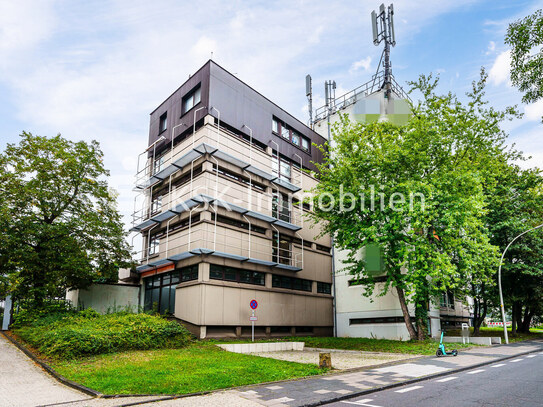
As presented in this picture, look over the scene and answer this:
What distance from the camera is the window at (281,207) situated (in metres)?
25.5

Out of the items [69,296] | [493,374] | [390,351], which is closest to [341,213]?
[390,351]

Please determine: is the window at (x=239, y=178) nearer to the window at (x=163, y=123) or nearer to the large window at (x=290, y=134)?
the large window at (x=290, y=134)

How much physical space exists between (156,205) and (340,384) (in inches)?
751

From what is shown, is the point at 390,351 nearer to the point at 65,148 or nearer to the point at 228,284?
the point at 228,284

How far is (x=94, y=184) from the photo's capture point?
22031 millimetres

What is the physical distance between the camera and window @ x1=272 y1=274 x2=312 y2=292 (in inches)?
962

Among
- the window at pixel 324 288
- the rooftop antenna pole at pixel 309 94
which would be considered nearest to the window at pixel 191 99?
the rooftop antenna pole at pixel 309 94

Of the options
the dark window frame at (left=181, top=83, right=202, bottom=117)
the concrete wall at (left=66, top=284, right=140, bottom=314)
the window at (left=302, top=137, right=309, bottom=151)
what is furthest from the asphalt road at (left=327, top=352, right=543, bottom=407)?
the window at (left=302, top=137, right=309, bottom=151)

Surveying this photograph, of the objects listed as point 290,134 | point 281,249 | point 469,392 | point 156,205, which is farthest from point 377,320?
point 469,392

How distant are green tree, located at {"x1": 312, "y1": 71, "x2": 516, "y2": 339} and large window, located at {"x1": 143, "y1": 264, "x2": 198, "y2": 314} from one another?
8.36 m

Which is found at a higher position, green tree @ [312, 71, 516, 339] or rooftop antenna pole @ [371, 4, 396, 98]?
rooftop antenna pole @ [371, 4, 396, 98]

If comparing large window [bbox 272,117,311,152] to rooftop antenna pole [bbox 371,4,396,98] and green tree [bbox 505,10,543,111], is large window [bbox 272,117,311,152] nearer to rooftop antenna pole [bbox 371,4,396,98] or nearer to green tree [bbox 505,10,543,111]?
rooftop antenna pole [bbox 371,4,396,98]

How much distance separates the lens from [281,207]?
85.8 ft

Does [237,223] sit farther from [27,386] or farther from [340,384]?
[27,386]
